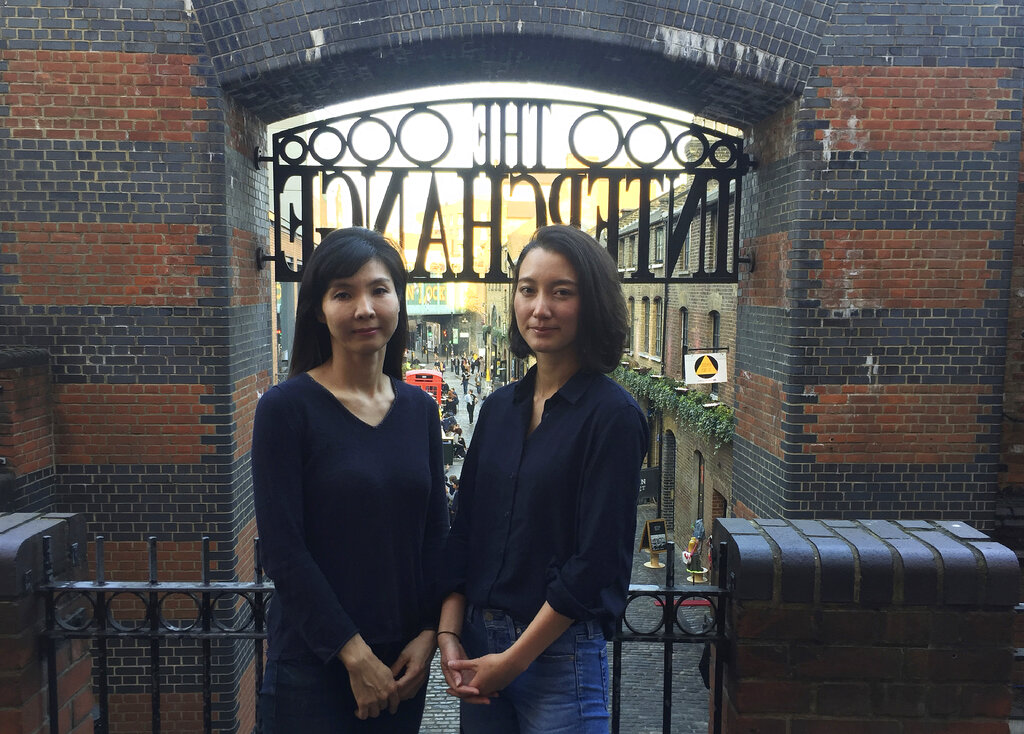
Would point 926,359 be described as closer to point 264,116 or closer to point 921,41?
point 921,41

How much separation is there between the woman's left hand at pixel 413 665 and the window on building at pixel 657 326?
18180 mm

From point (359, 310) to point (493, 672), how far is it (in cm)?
107

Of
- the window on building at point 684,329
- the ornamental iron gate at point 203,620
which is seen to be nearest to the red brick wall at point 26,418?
the ornamental iron gate at point 203,620

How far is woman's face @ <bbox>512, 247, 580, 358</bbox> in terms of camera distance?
214 centimetres

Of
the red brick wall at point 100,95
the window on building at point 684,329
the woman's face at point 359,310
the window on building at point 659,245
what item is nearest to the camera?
the woman's face at point 359,310

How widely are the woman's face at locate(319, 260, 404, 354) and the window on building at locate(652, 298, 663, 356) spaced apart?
1814cm

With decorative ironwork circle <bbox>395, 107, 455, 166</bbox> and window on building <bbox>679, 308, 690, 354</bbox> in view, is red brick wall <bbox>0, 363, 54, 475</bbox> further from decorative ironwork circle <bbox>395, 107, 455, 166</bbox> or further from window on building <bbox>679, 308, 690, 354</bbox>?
window on building <bbox>679, 308, 690, 354</bbox>

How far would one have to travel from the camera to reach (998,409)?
229 inches

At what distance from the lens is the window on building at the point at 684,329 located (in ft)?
57.5

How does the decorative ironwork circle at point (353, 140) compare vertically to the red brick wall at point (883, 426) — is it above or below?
above

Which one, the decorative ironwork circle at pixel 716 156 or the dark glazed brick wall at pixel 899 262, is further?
the decorative ironwork circle at pixel 716 156

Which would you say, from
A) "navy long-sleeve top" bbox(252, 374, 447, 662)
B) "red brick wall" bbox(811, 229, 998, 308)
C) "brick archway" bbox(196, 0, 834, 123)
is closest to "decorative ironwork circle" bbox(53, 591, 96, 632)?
A: "navy long-sleeve top" bbox(252, 374, 447, 662)

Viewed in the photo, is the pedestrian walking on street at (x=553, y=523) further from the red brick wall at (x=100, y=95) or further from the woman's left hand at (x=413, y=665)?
the red brick wall at (x=100, y=95)

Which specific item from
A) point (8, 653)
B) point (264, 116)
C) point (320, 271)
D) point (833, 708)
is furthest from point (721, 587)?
point (264, 116)
